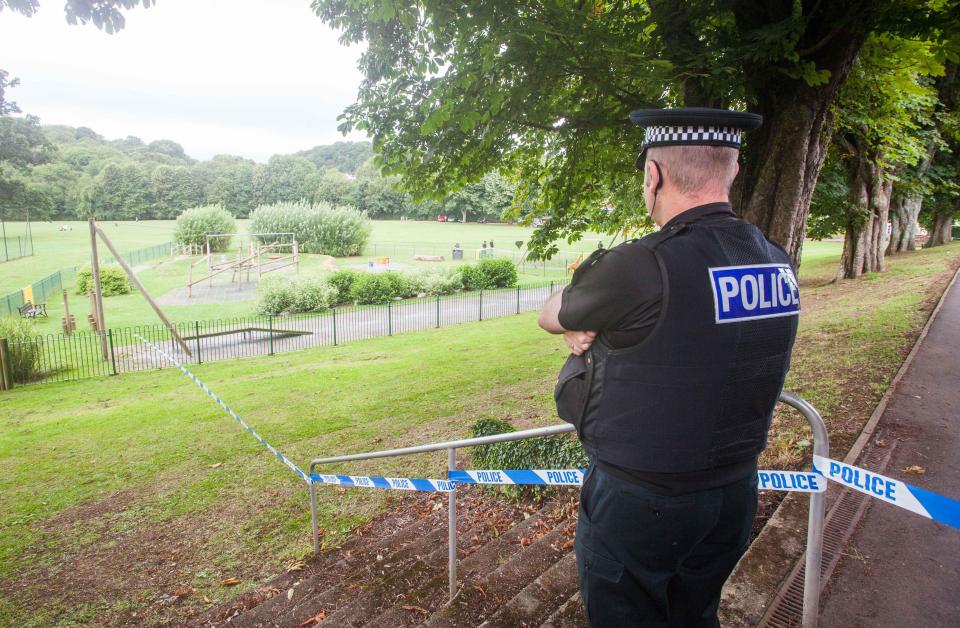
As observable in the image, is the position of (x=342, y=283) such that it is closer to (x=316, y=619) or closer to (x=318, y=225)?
(x=318, y=225)

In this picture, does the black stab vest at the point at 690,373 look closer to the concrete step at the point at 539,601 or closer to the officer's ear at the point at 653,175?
the officer's ear at the point at 653,175

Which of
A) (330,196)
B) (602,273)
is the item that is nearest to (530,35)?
(602,273)

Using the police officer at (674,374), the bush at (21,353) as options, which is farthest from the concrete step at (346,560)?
the bush at (21,353)

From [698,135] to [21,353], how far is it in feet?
60.2

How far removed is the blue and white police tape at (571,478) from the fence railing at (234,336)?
1553cm

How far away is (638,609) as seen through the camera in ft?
5.85

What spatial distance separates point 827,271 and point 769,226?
26.9 m

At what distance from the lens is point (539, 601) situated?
2.96 meters

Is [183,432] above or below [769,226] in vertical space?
below

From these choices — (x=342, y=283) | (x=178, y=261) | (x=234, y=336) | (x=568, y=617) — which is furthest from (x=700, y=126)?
(x=178, y=261)

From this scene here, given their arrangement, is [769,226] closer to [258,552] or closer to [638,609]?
[638,609]

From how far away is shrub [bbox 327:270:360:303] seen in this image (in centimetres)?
2816

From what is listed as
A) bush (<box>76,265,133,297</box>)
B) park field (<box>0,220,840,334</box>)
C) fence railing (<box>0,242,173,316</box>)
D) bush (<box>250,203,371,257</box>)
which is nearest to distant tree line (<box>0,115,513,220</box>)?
park field (<box>0,220,840,334</box>)

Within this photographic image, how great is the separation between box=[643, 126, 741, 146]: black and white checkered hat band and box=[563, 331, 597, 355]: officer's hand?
0.64 metres
